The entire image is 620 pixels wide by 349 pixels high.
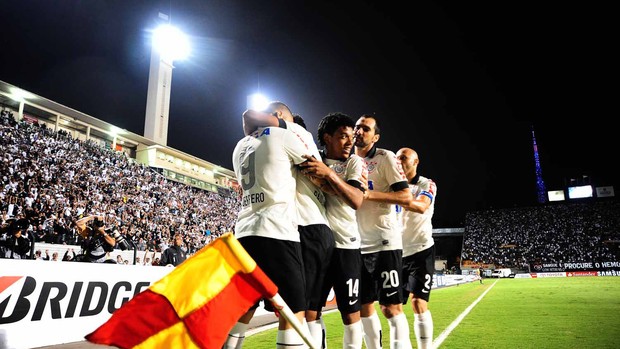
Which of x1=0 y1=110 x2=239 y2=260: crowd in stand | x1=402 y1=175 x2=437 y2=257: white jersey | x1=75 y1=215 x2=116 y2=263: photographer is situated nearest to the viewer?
x1=402 y1=175 x2=437 y2=257: white jersey

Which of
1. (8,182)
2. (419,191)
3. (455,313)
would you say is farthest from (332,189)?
(8,182)

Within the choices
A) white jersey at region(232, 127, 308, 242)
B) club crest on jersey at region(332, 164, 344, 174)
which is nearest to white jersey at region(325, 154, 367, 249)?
club crest on jersey at region(332, 164, 344, 174)

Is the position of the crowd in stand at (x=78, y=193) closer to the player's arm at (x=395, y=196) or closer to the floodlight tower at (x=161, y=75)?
the player's arm at (x=395, y=196)

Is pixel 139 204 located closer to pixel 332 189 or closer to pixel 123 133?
pixel 123 133

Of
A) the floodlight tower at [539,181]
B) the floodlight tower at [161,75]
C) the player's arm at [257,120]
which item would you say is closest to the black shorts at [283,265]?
the player's arm at [257,120]

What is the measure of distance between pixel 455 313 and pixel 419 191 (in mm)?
6996

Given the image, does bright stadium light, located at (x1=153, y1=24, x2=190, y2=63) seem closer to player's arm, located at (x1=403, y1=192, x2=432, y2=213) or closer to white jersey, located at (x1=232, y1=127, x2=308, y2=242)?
player's arm, located at (x1=403, y1=192, x2=432, y2=213)

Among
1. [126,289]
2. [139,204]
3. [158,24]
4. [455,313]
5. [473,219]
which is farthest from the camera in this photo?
[473,219]

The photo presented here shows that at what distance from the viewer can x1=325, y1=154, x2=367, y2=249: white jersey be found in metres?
3.25

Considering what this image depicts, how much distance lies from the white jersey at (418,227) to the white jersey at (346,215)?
190 centimetres

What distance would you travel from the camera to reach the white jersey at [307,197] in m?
2.93

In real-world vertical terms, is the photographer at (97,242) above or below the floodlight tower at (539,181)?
below

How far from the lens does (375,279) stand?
3.95m

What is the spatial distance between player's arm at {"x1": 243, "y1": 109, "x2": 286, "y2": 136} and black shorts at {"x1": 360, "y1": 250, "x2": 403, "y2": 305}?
6.01 ft
